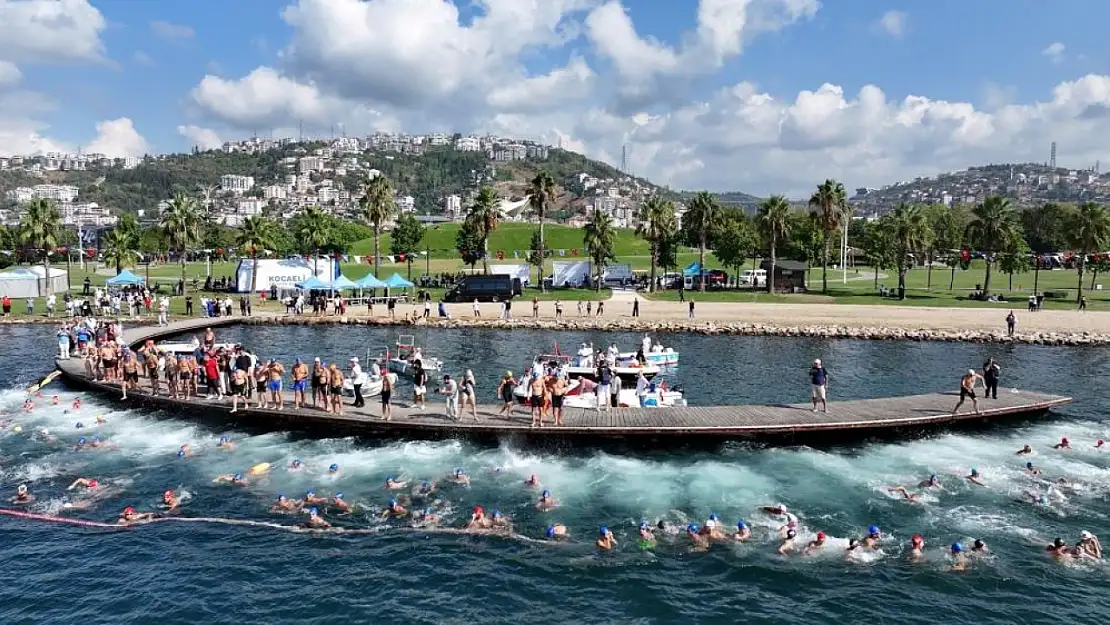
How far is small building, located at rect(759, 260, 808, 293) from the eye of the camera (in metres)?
92.2

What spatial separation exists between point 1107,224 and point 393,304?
71063mm

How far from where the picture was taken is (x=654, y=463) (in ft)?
89.6

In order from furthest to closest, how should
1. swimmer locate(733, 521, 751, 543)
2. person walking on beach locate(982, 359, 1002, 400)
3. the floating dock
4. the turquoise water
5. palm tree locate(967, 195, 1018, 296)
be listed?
palm tree locate(967, 195, 1018, 296), person walking on beach locate(982, 359, 1002, 400), the floating dock, swimmer locate(733, 521, 751, 543), the turquoise water

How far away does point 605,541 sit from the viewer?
20219 mm

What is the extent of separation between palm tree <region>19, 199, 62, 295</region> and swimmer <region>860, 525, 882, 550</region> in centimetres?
8321

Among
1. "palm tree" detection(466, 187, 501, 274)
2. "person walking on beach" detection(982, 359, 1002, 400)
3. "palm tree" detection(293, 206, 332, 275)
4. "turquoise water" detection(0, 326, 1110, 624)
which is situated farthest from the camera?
"palm tree" detection(466, 187, 501, 274)

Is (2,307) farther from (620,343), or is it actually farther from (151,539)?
(151,539)

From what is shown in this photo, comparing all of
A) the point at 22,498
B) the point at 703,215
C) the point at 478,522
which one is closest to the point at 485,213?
the point at 703,215

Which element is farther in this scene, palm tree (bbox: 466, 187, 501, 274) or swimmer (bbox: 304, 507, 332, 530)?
palm tree (bbox: 466, 187, 501, 274)

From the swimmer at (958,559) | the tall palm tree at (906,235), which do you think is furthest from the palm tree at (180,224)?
the tall palm tree at (906,235)

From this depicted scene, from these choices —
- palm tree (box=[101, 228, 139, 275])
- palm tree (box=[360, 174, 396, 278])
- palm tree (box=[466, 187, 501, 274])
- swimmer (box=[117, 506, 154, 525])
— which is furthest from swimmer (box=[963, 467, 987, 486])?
palm tree (box=[101, 228, 139, 275])

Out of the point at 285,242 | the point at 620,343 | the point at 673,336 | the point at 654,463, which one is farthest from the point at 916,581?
the point at 285,242

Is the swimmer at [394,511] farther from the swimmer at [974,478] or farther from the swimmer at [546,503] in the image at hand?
the swimmer at [974,478]

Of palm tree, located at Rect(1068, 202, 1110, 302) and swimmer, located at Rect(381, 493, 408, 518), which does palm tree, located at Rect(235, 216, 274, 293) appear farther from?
palm tree, located at Rect(1068, 202, 1110, 302)
